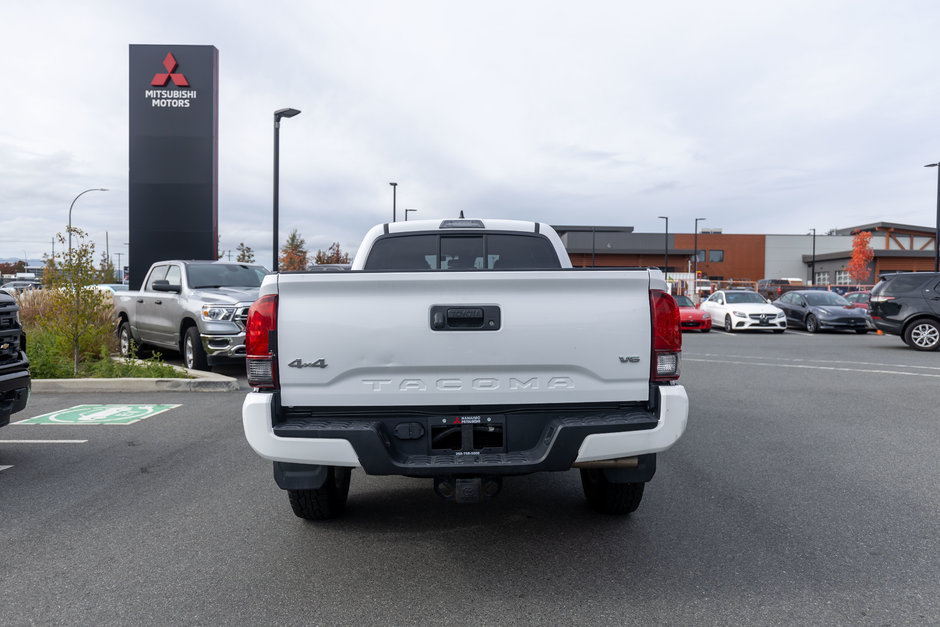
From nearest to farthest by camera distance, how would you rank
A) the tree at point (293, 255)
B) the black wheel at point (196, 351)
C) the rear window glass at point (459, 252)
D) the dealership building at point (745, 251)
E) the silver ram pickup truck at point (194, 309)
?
1. the rear window glass at point (459, 252)
2. the silver ram pickup truck at point (194, 309)
3. the black wheel at point (196, 351)
4. the tree at point (293, 255)
5. the dealership building at point (745, 251)

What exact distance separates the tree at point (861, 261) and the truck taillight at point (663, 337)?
72840 millimetres

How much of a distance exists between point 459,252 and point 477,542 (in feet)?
7.60

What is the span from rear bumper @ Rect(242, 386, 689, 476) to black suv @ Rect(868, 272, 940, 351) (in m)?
15.8

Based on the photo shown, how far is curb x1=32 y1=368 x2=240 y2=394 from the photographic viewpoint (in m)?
9.83

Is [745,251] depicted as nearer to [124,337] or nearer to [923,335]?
[923,335]

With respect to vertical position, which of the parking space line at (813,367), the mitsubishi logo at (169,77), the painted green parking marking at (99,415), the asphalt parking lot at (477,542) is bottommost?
the painted green parking marking at (99,415)

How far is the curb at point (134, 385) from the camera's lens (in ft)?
32.2

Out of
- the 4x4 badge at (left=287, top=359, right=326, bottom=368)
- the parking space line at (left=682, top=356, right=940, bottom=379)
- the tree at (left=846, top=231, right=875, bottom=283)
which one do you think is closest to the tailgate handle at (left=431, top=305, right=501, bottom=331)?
the 4x4 badge at (left=287, top=359, right=326, bottom=368)

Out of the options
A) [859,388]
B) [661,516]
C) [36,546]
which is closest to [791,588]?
[661,516]

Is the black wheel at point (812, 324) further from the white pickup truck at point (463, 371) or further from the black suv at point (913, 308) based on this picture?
the white pickup truck at point (463, 371)

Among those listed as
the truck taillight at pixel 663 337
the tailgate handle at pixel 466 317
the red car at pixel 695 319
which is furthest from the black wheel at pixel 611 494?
the red car at pixel 695 319

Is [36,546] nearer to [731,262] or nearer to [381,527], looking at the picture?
[381,527]

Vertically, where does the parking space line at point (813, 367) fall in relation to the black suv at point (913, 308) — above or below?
below

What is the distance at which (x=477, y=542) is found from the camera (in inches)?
159
